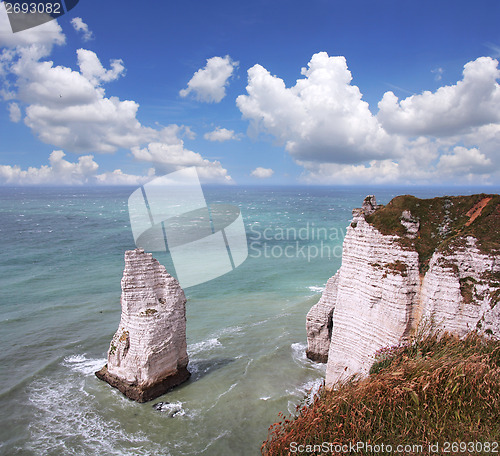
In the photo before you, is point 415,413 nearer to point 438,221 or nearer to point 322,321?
point 438,221

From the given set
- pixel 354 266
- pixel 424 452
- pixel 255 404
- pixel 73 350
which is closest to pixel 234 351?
pixel 255 404

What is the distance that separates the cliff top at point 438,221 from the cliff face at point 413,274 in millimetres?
26

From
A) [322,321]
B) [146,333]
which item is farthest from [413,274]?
[146,333]

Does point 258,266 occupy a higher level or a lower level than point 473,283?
lower

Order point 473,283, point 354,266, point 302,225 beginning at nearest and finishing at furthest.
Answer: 1. point 473,283
2. point 354,266
3. point 302,225

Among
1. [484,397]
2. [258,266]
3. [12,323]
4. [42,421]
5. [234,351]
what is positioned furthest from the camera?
[258,266]

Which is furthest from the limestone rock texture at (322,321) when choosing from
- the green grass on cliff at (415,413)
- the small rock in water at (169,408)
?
the green grass on cliff at (415,413)

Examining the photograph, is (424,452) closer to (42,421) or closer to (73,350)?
(42,421)

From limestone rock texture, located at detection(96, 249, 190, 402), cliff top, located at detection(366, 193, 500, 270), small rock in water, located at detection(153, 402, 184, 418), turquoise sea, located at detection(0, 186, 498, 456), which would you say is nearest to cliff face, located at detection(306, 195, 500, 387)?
cliff top, located at detection(366, 193, 500, 270)

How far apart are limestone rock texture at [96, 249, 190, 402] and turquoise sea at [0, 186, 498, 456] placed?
707 millimetres

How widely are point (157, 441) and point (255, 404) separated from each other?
4.30 m

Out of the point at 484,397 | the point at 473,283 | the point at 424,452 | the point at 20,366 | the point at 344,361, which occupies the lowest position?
the point at 20,366

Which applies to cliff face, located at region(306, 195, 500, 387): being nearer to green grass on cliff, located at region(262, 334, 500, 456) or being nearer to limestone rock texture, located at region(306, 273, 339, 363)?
green grass on cliff, located at region(262, 334, 500, 456)

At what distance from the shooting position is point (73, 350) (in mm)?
20750
